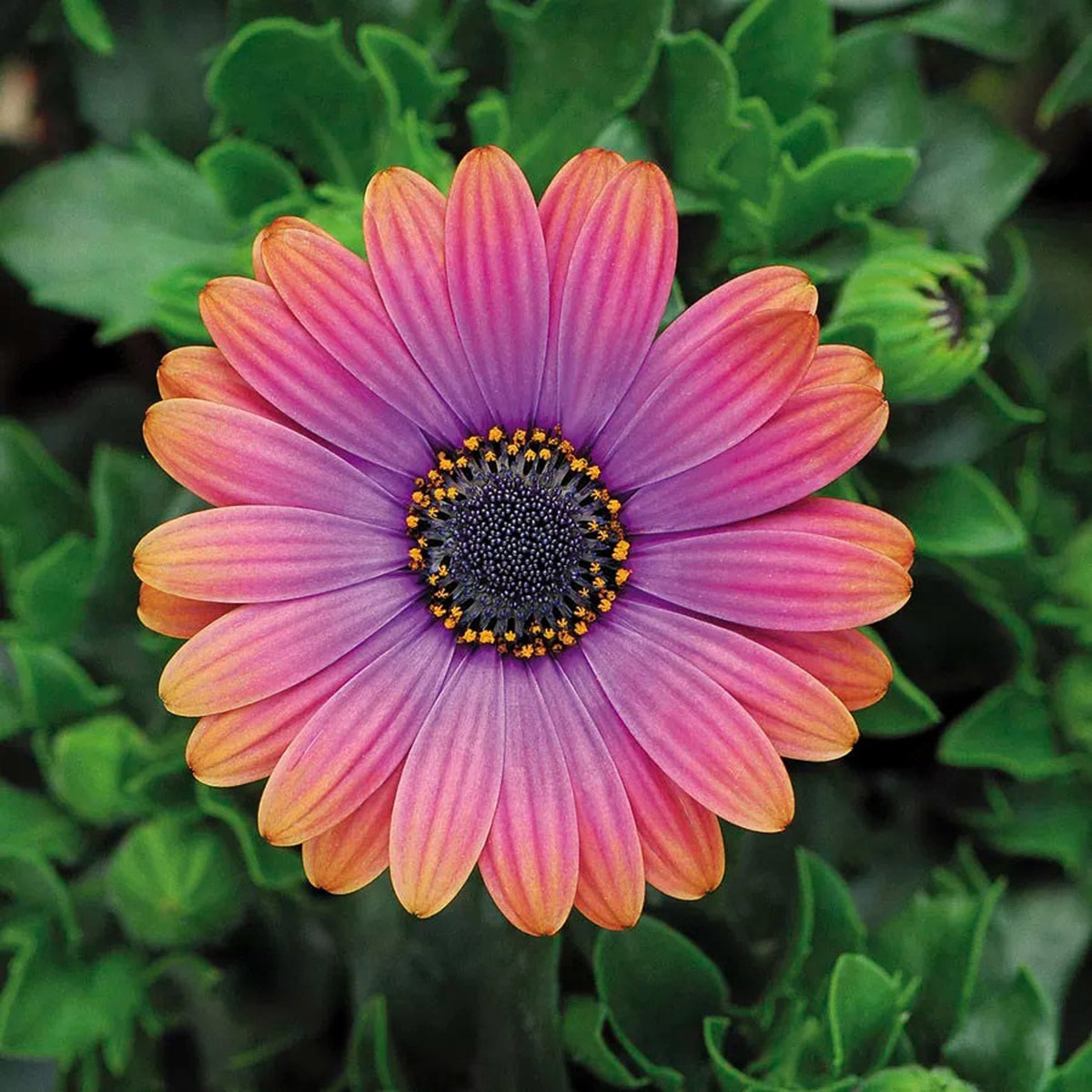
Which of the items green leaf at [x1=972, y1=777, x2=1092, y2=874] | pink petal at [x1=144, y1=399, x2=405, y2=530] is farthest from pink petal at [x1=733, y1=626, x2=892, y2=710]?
green leaf at [x1=972, y1=777, x2=1092, y2=874]

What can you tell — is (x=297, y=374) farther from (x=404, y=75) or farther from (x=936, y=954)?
(x=936, y=954)

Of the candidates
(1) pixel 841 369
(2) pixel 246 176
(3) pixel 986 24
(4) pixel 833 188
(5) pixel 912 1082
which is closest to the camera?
(1) pixel 841 369

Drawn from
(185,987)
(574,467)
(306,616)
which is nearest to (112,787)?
(185,987)

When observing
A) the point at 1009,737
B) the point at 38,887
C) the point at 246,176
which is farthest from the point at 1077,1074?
the point at 246,176

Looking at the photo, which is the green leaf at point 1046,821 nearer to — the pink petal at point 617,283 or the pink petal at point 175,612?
the pink petal at point 617,283

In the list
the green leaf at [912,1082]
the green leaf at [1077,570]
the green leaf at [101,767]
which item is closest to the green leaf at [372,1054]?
the green leaf at [101,767]

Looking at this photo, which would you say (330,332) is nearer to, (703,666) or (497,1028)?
(703,666)
